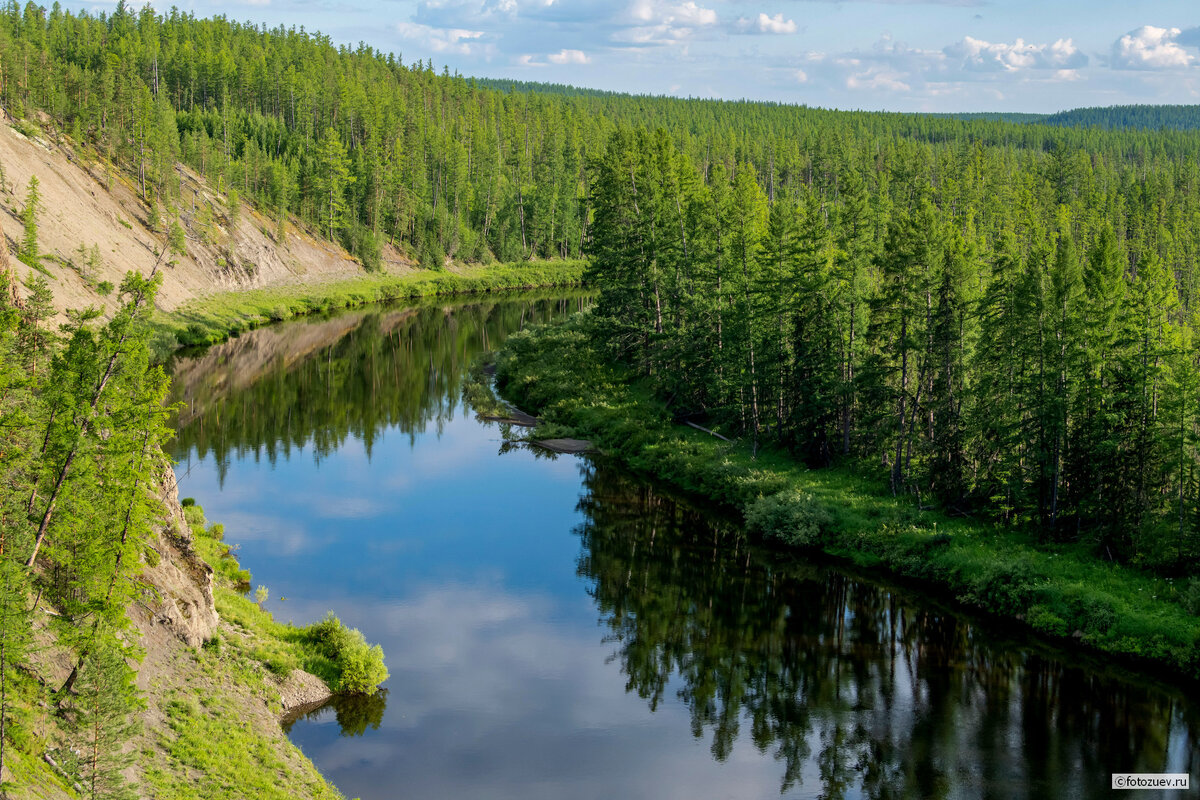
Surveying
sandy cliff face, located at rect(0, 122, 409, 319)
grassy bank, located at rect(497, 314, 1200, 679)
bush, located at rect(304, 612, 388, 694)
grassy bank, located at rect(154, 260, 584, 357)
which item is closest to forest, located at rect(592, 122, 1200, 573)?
grassy bank, located at rect(497, 314, 1200, 679)

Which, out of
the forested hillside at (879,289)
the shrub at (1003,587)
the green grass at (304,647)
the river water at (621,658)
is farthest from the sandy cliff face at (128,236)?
the shrub at (1003,587)

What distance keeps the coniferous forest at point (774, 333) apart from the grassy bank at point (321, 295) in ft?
16.8

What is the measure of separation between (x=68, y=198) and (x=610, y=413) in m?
52.1

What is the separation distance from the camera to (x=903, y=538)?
3881 cm

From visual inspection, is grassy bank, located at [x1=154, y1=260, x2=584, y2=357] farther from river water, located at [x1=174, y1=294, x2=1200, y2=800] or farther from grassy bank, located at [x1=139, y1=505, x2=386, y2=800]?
grassy bank, located at [x1=139, y1=505, x2=386, y2=800]

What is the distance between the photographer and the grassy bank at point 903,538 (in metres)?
31.7

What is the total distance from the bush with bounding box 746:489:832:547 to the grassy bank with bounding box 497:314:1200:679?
5 centimetres

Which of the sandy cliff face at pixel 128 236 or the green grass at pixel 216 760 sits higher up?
the sandy cliff face at pixel 128 236

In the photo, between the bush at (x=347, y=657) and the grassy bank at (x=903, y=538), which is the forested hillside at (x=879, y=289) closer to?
the grassy bank at (x=903, y=538)

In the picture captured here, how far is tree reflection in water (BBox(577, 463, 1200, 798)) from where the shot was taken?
25.8m

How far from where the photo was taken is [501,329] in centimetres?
9531

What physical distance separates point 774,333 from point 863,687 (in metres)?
21.6

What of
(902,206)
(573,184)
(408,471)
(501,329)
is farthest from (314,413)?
(573,184)

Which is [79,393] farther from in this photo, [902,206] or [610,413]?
[902,206]
